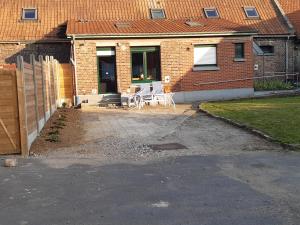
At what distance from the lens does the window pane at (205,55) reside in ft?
80.1

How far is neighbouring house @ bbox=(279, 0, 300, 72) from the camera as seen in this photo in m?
29.3

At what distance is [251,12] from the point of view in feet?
99.1

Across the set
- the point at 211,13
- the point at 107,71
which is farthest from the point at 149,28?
the point at 211,13

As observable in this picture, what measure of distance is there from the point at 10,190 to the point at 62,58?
19.5m

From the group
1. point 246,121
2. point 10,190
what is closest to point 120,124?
point 246,121

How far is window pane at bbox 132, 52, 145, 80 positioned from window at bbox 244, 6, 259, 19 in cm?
977

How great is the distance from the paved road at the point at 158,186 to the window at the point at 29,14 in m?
17.8

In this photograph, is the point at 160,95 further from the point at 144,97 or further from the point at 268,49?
the point at 268,49

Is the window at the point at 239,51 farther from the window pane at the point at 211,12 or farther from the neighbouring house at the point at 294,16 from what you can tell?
the neighbouring house at the point at 294,16

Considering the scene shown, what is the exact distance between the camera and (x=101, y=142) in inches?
476

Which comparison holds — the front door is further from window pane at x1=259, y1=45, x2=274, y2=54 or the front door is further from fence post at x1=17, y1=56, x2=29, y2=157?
fence post at x1=17, y1=56, x2=29, y2=157

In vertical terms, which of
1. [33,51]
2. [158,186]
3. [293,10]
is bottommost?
[158,186]

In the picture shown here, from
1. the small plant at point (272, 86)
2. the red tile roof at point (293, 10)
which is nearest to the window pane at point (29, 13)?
the small plant at point (272, 86)

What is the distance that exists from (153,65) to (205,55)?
2861 mm
